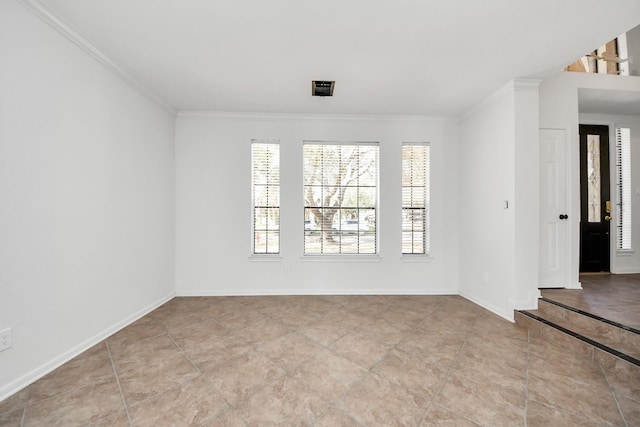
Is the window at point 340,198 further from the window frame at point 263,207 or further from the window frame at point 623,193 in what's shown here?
the window frame at point 623,193

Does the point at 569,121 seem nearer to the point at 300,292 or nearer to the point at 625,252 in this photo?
the point at 625,252

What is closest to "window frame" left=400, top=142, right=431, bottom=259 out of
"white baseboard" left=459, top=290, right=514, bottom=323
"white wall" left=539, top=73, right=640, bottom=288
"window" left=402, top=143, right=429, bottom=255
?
"window" left=402, top=143, right=429, bottom=255

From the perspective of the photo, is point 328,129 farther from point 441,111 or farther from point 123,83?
point 123,83

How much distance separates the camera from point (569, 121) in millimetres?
3238

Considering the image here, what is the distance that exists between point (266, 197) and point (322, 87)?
1787 millimetres

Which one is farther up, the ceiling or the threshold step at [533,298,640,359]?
the ceiling

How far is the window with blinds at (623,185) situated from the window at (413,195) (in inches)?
118

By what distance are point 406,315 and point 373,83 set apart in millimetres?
2779

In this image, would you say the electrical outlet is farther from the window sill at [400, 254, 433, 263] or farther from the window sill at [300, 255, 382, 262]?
the window sill at [400, 254, 433, 263]

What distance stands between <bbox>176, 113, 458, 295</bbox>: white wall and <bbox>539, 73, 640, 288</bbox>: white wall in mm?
1091

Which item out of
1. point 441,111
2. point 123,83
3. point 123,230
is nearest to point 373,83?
point 441,111

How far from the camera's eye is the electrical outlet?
1.68 metres

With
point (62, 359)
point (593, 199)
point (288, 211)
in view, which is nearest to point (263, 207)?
point (288, 211)

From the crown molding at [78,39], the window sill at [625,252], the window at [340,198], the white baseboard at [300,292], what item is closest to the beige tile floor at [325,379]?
the white baseboard at [300,292]
